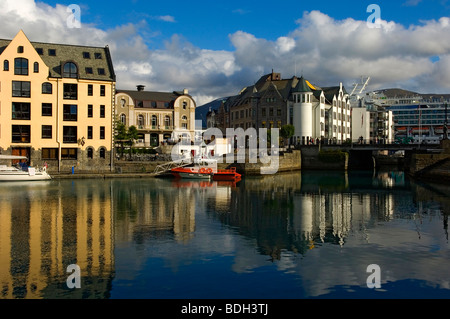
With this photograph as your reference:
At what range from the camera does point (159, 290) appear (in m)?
18.3

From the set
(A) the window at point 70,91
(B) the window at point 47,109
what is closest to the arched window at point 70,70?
(A) the window at point 70,91

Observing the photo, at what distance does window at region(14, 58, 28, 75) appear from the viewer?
65.7 metres

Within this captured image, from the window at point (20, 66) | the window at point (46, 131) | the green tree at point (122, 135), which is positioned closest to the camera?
the window at point (20, 66)

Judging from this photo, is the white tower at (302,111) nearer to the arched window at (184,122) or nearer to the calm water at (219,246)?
the arched window at (184,122)

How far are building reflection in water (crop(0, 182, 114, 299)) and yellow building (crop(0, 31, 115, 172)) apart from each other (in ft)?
75.5

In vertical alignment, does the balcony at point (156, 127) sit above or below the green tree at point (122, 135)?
above

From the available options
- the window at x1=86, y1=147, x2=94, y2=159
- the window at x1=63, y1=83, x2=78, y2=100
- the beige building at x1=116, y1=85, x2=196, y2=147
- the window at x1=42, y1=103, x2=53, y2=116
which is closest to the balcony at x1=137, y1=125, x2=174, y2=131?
the beige building at x1=116, y1=85, x2=196, y2=147

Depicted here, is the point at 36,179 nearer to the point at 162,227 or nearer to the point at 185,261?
the point at 162,227

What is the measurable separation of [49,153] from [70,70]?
13.3 meters

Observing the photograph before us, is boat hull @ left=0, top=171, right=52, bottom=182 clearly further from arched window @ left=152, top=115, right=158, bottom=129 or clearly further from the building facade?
the building facade

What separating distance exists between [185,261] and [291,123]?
89111mm

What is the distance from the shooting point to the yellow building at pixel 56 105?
6581 cm

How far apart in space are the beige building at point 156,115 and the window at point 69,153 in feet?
92.5

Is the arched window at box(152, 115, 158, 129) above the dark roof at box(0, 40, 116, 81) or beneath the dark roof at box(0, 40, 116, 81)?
beneath
